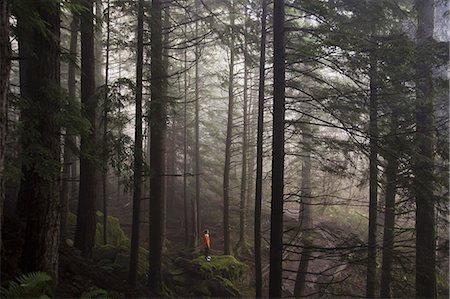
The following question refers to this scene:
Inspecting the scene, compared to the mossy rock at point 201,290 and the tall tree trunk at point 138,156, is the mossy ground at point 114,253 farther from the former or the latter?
the mossy rock at point 201,290

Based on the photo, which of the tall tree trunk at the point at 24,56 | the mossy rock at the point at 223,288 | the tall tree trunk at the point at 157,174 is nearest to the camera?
the tall tree trunk at the point at 24,56

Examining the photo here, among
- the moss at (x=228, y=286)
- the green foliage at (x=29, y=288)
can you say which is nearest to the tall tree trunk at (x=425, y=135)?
the moss at (x=228, y=286)

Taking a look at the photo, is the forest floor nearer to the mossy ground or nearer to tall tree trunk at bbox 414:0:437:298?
the mossy ground

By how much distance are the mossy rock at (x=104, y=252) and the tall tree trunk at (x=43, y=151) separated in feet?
21.2

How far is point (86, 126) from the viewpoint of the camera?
22.7 feet

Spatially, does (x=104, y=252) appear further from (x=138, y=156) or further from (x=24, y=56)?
(x=24, y=56)

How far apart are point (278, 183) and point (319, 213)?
20.2m

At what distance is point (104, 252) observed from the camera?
1334 centimetres

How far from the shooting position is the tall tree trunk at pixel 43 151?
6.57 m

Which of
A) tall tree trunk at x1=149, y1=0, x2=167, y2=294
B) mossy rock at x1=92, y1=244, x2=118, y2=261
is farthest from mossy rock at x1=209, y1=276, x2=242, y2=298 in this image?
mossy rock at x1=92, y1=244, x2=118, y2=261

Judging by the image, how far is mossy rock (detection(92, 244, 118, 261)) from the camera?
13087 millimetres

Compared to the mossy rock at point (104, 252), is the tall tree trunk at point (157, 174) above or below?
above

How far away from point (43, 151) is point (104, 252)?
8.00 meters

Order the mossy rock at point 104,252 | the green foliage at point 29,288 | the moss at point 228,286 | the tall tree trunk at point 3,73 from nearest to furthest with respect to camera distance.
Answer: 1. the tall tree trunk at point 3,73
2. the green foliage at point 29,288
3. the mossy rock at point 104,252
4. the moss at point 228,286
